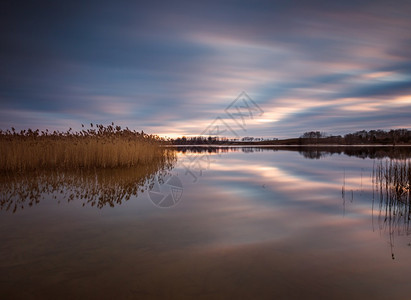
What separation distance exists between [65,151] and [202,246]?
420 inches

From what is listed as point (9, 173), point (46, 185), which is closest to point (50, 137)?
point (9, 173)

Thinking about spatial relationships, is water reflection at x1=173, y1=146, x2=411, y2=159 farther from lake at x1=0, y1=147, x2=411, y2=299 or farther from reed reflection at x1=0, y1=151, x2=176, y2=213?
reed reflection at x1=0, y1=151, x2=176, y2=213

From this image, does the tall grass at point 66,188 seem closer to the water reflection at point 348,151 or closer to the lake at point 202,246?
the lake at point 202,246

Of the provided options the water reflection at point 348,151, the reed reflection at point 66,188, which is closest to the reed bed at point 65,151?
the reed reflection at point 66,188

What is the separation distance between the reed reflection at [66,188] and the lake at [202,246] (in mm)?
78

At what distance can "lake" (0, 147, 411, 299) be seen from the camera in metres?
2.45

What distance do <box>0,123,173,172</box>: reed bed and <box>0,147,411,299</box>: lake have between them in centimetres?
465

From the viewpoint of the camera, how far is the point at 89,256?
3098 millimetres

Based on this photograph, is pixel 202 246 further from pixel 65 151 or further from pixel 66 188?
pixel 65 151

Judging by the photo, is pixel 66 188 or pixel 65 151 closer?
pixel 66 188

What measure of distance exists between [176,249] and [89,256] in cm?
108

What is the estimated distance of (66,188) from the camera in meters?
7.32

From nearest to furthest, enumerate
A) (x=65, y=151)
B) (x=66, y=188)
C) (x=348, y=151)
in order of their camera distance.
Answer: (x=66, y=188), (x=65, y=151), (x=348, y=151)

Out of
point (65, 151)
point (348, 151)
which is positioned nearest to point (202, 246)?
point (65, 151)
